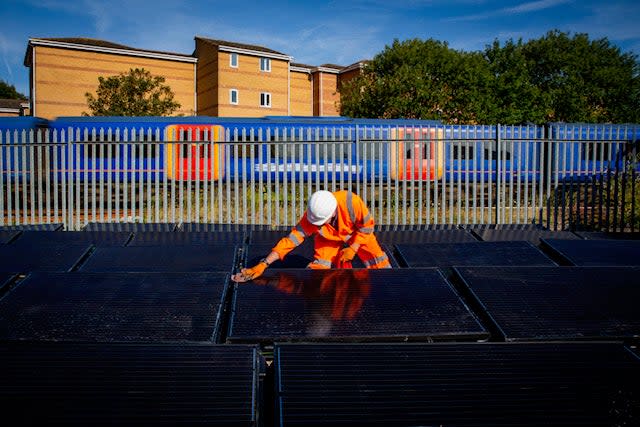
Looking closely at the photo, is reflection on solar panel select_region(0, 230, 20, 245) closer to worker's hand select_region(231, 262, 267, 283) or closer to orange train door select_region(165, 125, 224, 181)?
worker's hand select_region(231, 262, 267, 283)

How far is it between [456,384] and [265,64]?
145ft

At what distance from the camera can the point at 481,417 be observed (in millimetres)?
2172

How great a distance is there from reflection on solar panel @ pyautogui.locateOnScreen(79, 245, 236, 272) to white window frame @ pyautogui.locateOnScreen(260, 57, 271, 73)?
40554 millimetres

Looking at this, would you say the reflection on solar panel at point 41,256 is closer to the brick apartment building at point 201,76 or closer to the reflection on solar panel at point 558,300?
the reflection on solar panel at point 558,300

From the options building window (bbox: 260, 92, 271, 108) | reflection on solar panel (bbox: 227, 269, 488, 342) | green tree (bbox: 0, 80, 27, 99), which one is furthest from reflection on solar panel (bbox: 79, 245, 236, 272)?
green tree (bbox: 0, 80, 27, 99)

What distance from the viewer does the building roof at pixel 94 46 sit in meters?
38.0

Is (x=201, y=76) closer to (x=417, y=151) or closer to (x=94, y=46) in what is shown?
(x=94, y=46)

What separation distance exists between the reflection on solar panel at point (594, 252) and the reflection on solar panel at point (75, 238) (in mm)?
4892

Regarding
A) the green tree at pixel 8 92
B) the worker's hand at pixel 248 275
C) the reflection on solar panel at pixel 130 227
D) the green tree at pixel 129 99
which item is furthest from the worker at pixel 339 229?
the green tree at pixel 8 92

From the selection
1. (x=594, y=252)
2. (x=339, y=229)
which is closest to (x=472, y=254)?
(x=594, y=252)

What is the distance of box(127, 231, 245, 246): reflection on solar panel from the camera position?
6281 mm

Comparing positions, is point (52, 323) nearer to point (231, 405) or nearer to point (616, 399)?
point (231, 405)

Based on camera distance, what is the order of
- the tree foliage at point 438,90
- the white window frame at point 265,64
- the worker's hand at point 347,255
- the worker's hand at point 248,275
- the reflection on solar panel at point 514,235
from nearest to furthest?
the worker's hand at point 248,275
the worker's hand at point 347,255
the reflection on solar panel at point 514,235
the tree foliage at point 438,90
the white window frame at point 265,64

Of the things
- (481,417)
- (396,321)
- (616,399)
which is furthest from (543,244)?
(481,417)
